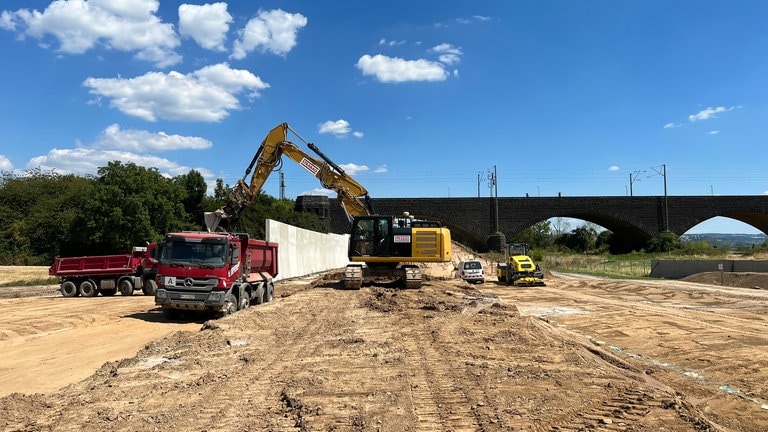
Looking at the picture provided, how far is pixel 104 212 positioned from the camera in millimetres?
45406

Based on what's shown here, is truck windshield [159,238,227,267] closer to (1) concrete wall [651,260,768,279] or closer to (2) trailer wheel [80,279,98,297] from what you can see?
(2) trailer wheel [80,279,98,297]

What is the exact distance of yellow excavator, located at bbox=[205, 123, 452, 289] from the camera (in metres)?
21.9

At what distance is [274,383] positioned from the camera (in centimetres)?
716

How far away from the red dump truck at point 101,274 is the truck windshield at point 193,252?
10.1 m

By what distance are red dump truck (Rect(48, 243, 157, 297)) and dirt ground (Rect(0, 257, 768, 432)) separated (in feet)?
26.5

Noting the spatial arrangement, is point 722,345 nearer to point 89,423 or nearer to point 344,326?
point 344,326

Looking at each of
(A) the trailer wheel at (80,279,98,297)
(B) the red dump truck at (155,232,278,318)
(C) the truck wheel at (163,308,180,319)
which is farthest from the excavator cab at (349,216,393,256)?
(A) the trailer wheel at (80,279,98,297)

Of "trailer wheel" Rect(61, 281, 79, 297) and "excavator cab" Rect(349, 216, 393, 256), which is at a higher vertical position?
"excavator cab" Rect(349, 216, 393, 256)

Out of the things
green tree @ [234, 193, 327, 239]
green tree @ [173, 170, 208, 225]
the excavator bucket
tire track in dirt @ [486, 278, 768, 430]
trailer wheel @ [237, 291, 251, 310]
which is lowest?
tire track in dirt @ [486, 278, 768, 430]

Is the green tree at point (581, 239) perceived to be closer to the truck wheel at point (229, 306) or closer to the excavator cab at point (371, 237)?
the excavator cab at point (371, 237)

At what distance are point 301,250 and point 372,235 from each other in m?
13.0

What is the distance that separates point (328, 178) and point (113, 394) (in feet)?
59.6

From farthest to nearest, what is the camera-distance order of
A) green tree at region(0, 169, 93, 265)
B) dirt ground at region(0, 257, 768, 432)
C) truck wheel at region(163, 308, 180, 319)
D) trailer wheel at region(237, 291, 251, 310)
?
green tree at region(0, 169, 93, 265) < trailer wheel at region(237, 291, 251, 310) < truck wheel at region(163, 308, 180, 319) < dirt ground at region(0, 257, 768, 432)

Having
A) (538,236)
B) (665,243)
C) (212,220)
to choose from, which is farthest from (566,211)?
(212,220)
